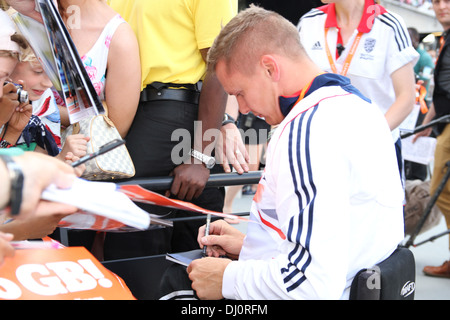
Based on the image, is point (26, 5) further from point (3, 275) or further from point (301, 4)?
point (301, 4)

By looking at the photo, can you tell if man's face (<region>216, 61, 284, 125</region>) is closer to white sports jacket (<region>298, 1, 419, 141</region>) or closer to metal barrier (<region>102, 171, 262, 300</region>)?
metal barrier (<region>102, 171, 262, 300</region>)

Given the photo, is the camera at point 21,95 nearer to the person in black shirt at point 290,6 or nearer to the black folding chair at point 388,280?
the black folding chair at point 388,280

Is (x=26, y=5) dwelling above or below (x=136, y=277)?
above

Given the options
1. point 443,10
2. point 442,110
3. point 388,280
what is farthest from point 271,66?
point 442,110

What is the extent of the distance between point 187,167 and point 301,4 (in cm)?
219

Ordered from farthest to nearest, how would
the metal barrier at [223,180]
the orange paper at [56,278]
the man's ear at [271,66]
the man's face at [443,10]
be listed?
the man's face at [443,10] < the metal barrier at [223,180] < the man's ear at [271,66] < the orange paper at [56,278]

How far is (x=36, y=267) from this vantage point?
1.12 metres

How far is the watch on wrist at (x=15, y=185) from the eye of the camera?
3.05 feet

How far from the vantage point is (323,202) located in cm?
126

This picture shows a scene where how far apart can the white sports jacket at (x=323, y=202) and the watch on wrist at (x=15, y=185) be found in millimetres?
628

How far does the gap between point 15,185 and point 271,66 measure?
35.2 inches

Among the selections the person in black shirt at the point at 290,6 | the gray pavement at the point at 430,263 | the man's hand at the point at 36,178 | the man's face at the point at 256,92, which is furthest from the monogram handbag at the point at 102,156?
the gray pavement at the point at 430,263

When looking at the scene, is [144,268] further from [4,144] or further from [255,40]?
[255,40]

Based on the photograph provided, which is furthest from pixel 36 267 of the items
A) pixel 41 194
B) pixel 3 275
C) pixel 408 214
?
pixel 408 214
